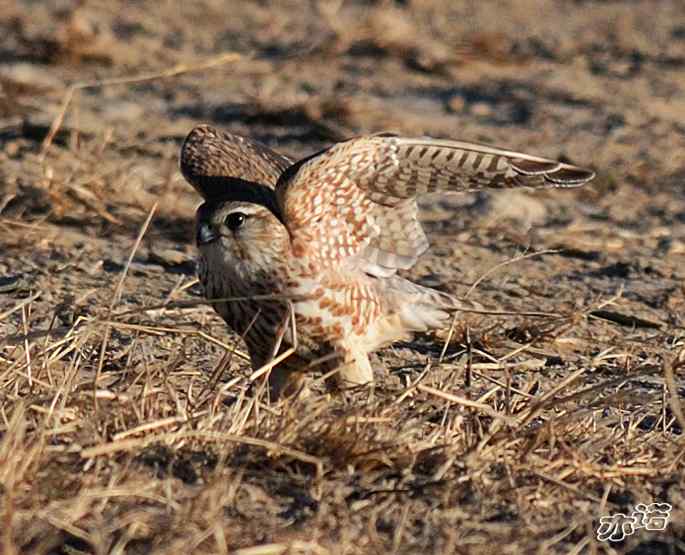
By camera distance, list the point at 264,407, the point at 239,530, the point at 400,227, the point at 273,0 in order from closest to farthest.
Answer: the point at 239,530, the point at 264,407, the point at 400,227, the point at 273,0

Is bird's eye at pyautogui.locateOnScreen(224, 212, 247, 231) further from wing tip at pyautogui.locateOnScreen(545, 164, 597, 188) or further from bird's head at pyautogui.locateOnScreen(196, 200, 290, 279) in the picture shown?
wing tip at pyautogui.locateOnScreen(545, 164, 597, 188)

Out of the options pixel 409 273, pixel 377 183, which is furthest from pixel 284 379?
pixel 409 273

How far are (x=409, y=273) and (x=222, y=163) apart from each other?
208 centimetres

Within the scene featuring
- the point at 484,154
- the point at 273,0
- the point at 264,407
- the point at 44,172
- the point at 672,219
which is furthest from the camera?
the point at 273,0

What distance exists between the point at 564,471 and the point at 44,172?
13.6 ft

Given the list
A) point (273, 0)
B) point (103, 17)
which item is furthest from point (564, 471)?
point (273, 0)

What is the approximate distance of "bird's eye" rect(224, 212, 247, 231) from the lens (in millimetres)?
5102

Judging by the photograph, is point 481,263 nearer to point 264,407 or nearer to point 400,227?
point 400,227

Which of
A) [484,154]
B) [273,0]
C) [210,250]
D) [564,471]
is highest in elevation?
[484,154]

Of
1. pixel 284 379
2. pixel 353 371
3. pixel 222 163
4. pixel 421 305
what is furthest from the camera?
pixel 421 305

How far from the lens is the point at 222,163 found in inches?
216

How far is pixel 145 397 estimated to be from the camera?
4598 millimetres

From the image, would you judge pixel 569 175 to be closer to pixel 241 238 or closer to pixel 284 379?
pixel 241 238

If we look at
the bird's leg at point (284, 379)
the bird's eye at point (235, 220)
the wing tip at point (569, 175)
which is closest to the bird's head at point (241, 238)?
the bird's eye at point (235, 220)
